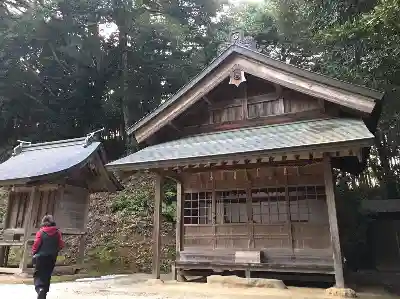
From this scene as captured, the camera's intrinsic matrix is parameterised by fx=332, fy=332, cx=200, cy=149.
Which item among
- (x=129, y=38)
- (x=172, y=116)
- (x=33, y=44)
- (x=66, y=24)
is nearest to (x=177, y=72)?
(x=129, y=38)

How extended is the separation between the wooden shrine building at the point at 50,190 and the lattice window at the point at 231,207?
477 cm

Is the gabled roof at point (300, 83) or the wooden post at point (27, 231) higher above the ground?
the gabled roof at point (300, 83)

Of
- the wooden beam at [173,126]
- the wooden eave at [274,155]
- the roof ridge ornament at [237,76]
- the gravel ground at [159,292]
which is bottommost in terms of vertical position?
the gravel ground at [159,292]

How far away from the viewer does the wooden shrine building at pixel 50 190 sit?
34.3 ft

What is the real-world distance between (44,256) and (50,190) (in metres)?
5.39

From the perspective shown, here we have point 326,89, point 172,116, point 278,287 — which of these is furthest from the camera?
point 172,116

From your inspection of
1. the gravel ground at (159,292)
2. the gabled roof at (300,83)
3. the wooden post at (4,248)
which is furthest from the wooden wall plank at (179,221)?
the wooden post at (4,248)

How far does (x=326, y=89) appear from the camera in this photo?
9.10m

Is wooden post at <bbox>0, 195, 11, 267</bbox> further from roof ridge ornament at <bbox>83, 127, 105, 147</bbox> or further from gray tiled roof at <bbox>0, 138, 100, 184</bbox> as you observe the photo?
roof ridge ornament at <bbox>83, 127, 105, 147</bbox>

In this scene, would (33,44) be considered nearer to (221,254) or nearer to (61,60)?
(61,60)

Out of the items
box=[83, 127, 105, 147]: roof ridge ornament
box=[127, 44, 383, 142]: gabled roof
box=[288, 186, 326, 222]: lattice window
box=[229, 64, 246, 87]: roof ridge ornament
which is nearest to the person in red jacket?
box=[127, 44, 383, 142]: gabled roof

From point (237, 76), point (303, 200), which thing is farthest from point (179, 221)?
point (237, 76)

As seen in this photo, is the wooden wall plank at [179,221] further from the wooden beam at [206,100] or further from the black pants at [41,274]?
the black pants at [41,274]

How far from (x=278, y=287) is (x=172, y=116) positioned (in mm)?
5982
